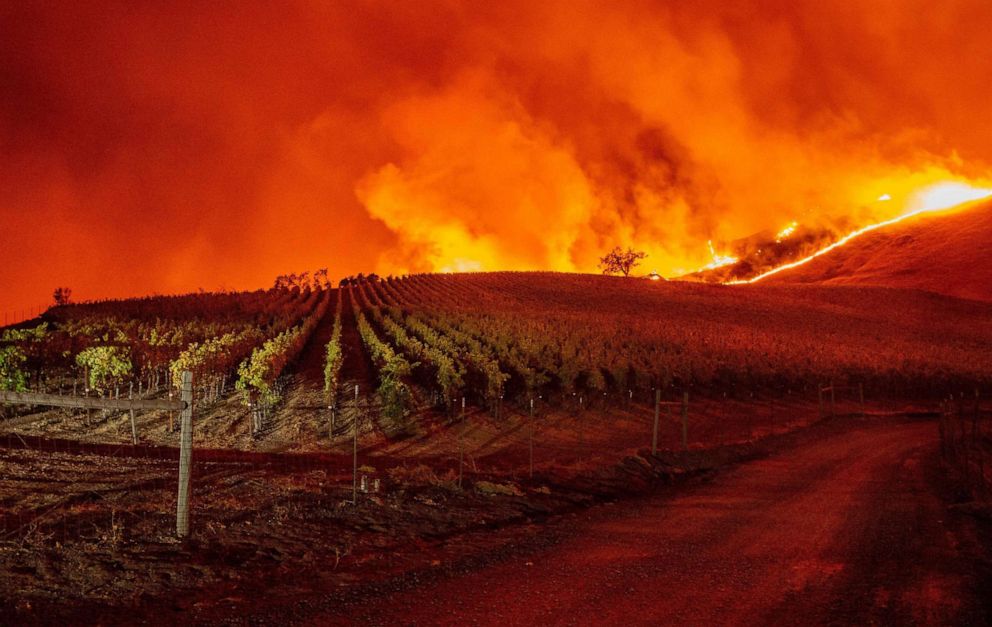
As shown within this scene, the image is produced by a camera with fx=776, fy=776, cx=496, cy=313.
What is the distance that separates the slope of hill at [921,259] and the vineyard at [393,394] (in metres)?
27.7

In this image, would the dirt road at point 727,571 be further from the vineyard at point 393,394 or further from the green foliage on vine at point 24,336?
the green foliage on vine at point 24,336

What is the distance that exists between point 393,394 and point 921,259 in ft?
385

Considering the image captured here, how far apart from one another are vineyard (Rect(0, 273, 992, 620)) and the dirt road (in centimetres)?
201

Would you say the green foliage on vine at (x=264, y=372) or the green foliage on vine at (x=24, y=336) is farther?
the green foliage on vine at (x=24, y=336)

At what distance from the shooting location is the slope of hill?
104750 millimetres

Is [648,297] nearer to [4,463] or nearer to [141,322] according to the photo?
[141,322]

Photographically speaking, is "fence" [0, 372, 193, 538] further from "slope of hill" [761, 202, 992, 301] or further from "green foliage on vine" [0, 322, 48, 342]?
"slope of hill" [761, 202, 992, 301]

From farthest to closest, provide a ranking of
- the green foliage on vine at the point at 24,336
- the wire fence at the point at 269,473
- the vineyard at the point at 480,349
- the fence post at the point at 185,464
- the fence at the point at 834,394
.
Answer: the green foliage on vine at the point at 24,336 < the fence at the point at 834,394 < the vineyard at the point at 480,349 < the fence post at the point at 185,464 < the wire fence at the point at 269,473

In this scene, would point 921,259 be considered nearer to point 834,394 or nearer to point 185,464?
point 834,394

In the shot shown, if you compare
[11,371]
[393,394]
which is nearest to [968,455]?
[393,394]

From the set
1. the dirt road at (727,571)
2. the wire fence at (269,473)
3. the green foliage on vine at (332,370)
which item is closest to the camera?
the dirt road at (727,571)

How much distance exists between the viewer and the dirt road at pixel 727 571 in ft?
24.7

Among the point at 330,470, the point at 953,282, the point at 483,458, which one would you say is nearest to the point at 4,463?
the point at 330,470

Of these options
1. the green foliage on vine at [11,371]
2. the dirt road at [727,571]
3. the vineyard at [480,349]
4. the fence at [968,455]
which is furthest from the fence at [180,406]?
the green foliage on vine at [11,371]
